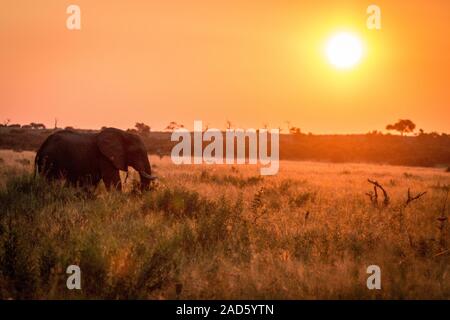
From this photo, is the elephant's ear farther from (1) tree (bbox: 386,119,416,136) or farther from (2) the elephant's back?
(1) tree (bbox: 386,119,416,136)

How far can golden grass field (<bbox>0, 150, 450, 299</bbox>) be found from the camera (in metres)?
4.66

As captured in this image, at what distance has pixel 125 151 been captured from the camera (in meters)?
12.1

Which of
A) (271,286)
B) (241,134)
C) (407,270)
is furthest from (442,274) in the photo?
(241,134)

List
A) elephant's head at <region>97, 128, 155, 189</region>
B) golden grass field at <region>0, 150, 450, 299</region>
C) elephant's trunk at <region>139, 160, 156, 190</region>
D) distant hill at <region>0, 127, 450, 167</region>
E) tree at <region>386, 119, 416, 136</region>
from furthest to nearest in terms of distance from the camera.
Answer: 1. tree at <region>386, 119, 416, 136</region>
2. distant hill at <region>0, 127, 450, 167</region>
3. elephant's head at <region>97, 128, 155, 189</region>
4. elephant's trunk at <region>139, 160, 156, 190</region>
5. golden grass field at <region>0, 150, 450, 299</region>

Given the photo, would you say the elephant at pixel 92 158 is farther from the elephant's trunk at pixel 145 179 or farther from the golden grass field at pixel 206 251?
the golden grass field at pixel 206 251

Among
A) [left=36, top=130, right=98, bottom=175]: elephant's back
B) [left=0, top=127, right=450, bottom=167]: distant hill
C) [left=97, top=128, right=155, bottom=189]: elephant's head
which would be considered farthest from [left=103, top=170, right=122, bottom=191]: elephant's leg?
[left=0, top=127, right=450, bottom=167]: distant hill

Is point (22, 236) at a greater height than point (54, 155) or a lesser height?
lesser

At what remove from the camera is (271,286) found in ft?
15.7

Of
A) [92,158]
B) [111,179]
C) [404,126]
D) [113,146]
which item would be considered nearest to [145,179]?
[111,179]

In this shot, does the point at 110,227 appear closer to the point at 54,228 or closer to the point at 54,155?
the point at 54,228

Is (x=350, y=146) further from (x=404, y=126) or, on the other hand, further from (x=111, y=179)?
(x=111, y=179)

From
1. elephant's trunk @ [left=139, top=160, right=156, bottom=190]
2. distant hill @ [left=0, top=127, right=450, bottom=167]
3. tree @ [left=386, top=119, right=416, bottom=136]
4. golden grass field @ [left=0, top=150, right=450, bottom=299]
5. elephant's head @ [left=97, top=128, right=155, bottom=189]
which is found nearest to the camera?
golden grass field @ [left=0, top=150, right=450, bottom=299]
